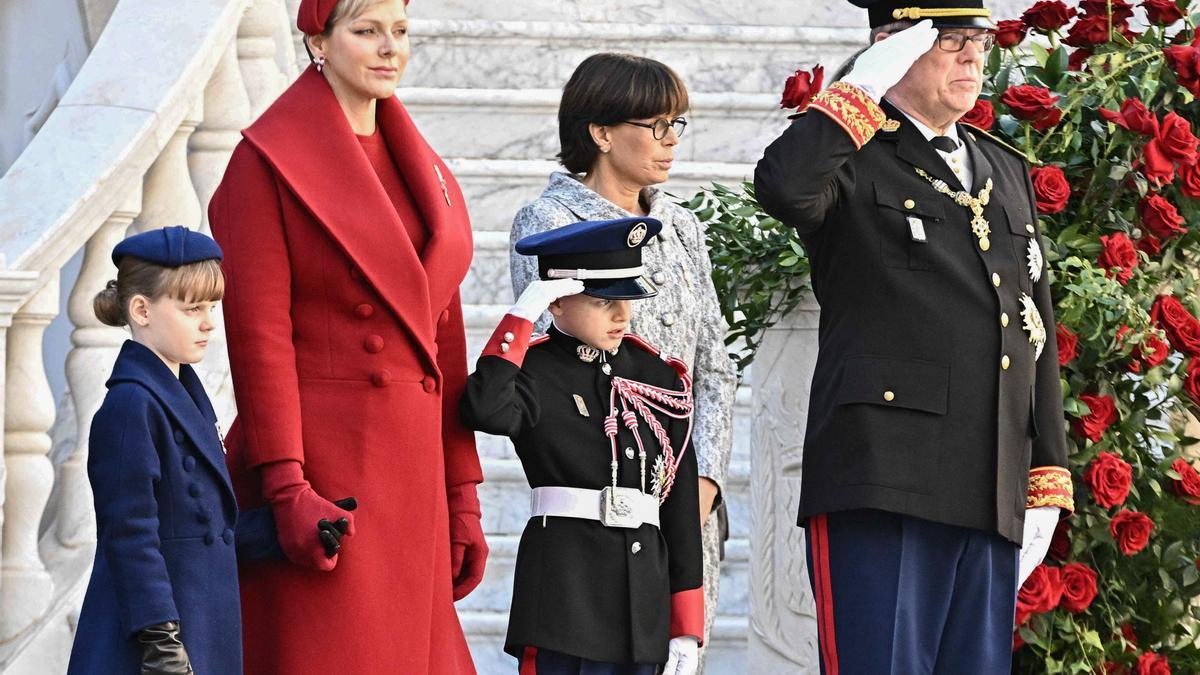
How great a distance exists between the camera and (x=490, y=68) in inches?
273

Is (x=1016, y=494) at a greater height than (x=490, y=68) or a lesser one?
lesser

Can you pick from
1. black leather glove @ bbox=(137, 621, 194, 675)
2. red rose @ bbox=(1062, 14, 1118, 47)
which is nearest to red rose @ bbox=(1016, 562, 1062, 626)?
red rose @ bbox=(1062, 14, 1118, 47)

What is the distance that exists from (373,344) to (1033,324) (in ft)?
4.23

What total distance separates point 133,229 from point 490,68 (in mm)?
1704

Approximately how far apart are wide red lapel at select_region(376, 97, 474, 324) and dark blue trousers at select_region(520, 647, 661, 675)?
2.39 ft

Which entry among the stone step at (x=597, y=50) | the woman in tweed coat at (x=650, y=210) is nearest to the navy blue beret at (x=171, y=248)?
the woman in tweed coat at (x=650, y=210)

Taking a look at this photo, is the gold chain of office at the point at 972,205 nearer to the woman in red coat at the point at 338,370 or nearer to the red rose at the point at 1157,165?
the red rose at the point at 1157,165

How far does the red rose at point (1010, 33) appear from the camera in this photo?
4.97 meters

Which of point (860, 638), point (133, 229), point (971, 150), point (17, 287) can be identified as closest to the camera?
point (860, 638)

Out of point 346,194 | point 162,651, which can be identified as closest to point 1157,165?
point 346,194

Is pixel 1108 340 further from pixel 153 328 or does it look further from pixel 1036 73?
pixel 153 328

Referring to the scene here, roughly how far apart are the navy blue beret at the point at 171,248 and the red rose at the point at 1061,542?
1.86 m

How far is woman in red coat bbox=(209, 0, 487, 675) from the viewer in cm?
376

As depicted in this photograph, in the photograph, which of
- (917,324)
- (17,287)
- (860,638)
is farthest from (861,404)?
(17,287)
